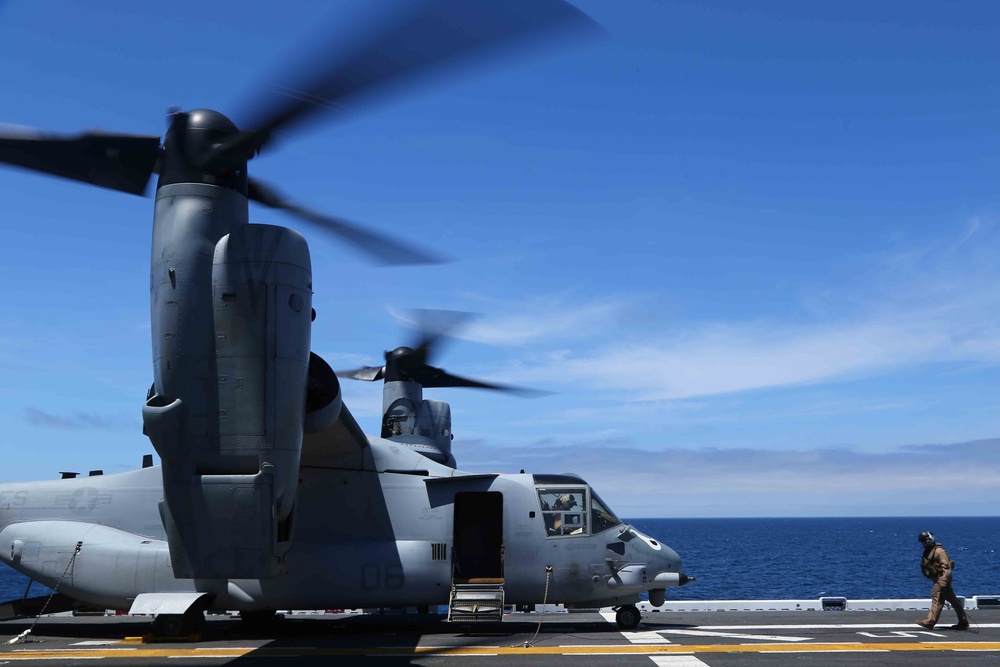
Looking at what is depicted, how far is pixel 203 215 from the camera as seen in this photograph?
463 inches

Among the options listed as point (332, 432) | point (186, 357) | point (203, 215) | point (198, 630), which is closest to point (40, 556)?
point (198, 630)

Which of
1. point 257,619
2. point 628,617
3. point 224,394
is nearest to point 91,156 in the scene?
point 224,394

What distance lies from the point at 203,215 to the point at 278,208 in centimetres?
147

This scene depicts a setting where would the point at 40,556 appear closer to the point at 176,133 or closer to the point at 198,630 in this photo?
the point at 198,630

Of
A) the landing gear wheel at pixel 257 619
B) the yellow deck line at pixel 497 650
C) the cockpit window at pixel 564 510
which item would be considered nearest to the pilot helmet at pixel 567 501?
the cockpit window at pixel 564 510

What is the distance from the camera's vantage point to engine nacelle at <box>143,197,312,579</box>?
36.9ft

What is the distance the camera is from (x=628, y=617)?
678 inches

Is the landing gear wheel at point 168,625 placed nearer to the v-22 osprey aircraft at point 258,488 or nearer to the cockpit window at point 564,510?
the v-22 osprey aircraft at point 258,488

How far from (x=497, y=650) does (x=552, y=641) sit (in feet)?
4.51

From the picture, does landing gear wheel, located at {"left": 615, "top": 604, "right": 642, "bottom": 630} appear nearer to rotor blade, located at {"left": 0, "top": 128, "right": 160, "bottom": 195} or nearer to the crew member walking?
the crew member walking

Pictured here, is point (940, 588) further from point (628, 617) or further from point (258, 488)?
point (258, 488)

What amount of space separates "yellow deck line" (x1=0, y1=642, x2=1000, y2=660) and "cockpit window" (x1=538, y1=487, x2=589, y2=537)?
3.05 meters

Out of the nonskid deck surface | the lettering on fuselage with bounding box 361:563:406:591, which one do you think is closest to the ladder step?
the nonskid deck surface

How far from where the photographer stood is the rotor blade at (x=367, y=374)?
27219 mm
